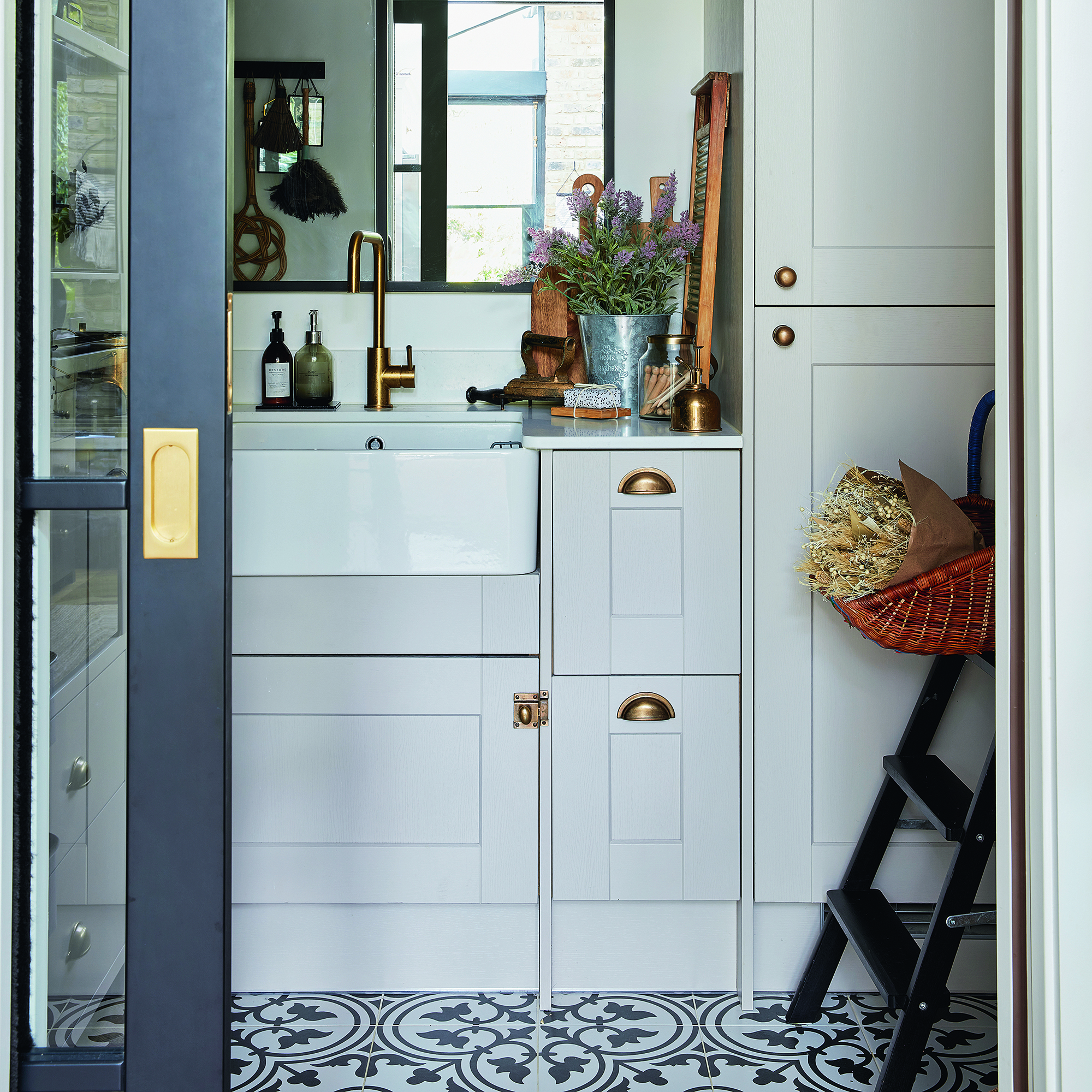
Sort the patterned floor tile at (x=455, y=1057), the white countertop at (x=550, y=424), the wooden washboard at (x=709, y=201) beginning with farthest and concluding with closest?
the wooden washboard at (x=709, y=201) → the white countertop at (x=550, y=424) → the patterned floor tile at (x=455, y=1057)

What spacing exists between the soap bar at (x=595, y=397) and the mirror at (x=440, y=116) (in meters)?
0.40

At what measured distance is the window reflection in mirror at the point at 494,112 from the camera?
2.28 meters

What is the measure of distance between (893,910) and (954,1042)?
0.21 m

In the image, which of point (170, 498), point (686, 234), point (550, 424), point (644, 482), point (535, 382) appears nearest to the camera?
point (170, 498)

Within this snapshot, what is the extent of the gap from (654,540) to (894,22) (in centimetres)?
88

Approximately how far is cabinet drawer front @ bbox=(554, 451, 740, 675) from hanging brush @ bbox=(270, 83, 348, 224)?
0.87 m

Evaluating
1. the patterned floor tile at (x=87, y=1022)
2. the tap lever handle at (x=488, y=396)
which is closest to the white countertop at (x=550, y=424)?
the tap lever handle at (x=488, y=396)

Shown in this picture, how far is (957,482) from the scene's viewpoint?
1.84 metres

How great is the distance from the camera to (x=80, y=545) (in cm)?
98

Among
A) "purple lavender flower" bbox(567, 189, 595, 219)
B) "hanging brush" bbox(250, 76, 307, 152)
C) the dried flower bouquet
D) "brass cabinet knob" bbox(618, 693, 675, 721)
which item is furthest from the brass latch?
"hanging brush" bbox(250, 76, 307, 152)

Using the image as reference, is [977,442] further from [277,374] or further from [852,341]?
[277,374]

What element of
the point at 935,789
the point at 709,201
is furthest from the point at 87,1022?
the point at 709,201

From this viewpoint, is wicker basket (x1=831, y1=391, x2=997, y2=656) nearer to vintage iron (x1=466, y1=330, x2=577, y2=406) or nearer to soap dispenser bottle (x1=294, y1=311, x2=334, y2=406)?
vintage iron (x1=466, y1=330, x2=577, y2=406)

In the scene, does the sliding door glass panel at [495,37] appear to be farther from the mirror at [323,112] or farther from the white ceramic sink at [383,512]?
the white ceramic sink at [383,512]
